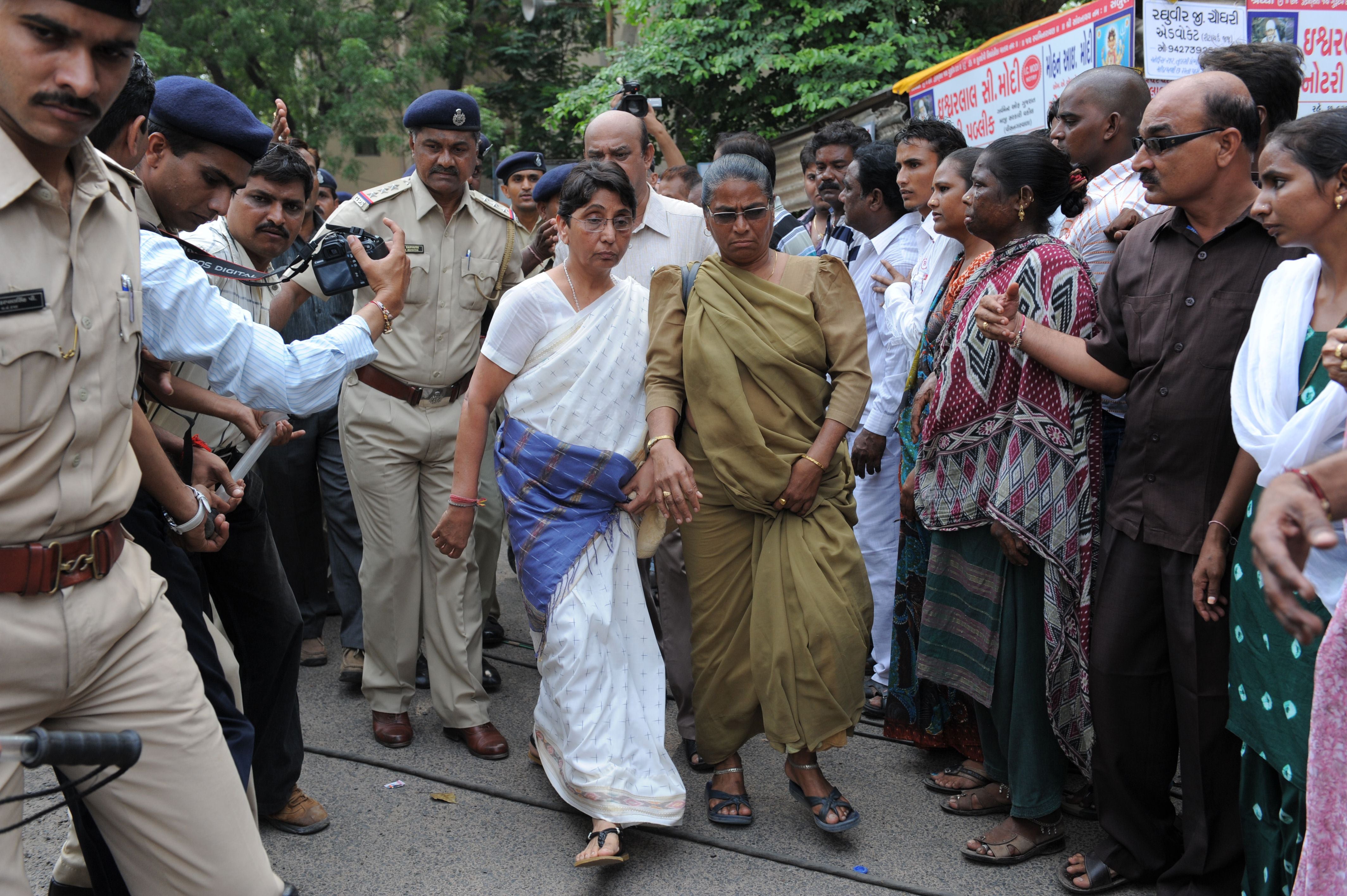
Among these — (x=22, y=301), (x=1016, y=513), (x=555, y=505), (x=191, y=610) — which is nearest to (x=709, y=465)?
(x=555, y=505)

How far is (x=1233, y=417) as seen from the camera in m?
2.70

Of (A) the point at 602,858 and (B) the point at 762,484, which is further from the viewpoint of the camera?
(B) the point at 762,484

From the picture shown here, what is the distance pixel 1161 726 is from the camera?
3.23 metres

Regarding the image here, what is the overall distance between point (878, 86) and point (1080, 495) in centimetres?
957

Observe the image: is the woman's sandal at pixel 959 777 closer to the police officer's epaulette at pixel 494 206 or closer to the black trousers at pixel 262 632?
the black trousers at pixel 262 632

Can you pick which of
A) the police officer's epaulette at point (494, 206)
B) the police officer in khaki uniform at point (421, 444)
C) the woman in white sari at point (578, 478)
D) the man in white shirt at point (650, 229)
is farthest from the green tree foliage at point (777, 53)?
the woman in white sari at point (578, 478)

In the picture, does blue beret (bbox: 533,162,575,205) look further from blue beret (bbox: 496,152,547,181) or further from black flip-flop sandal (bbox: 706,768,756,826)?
black flip-flop sandal (bbox: 706,768,756,826)

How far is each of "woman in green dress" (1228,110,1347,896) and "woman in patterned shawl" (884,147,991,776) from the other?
1.18 metres

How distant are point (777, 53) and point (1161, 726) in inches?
434

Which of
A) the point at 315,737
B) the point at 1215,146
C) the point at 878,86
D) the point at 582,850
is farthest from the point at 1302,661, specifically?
the point at 878,86

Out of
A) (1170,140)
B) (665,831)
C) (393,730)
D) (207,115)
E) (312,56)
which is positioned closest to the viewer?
(207,115)

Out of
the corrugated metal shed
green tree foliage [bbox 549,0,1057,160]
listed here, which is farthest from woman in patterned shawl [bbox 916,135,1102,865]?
green tree foliage [bbox 549,0,1057,160]

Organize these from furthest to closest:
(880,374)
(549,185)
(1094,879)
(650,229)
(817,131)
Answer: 1. (817,131)
2. (549,185)
3. (880,374)
4. (650,229)
5. (1094,879)

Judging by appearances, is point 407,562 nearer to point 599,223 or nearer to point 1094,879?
point 599,223
